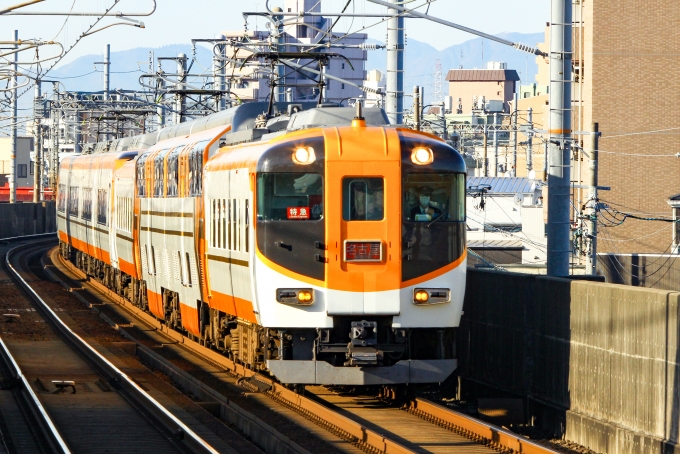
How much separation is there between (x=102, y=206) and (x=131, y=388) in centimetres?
1636

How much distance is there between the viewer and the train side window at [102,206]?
3033 centimetres

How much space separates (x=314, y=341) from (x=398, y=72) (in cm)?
710

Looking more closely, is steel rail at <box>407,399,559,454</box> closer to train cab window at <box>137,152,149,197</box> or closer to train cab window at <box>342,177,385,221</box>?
train cab window at <box>342,177,385,221</box>

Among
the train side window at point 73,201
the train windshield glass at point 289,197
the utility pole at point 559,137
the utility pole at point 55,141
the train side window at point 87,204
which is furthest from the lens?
the utility pole at point 55,141

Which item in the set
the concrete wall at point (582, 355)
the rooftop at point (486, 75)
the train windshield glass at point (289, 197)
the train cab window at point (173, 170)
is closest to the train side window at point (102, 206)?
the train cab window at point (173, 170)

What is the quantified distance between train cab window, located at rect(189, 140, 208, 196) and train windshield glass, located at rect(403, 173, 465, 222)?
16.5 feet

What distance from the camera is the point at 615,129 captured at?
41.6 m

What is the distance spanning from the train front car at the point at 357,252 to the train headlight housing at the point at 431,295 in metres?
0.01

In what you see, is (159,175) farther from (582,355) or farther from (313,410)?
(582,355)

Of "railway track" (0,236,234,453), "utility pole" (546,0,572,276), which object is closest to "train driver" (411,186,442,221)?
"utility pole" (546,0,572,276)

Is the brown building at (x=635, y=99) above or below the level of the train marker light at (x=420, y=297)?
above

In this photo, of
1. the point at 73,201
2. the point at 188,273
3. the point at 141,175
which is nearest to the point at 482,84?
the point at 73,201

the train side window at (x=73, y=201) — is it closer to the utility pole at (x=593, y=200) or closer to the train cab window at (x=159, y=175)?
the train cab window at (x=159, y=175)

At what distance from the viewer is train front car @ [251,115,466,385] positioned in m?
12.8
